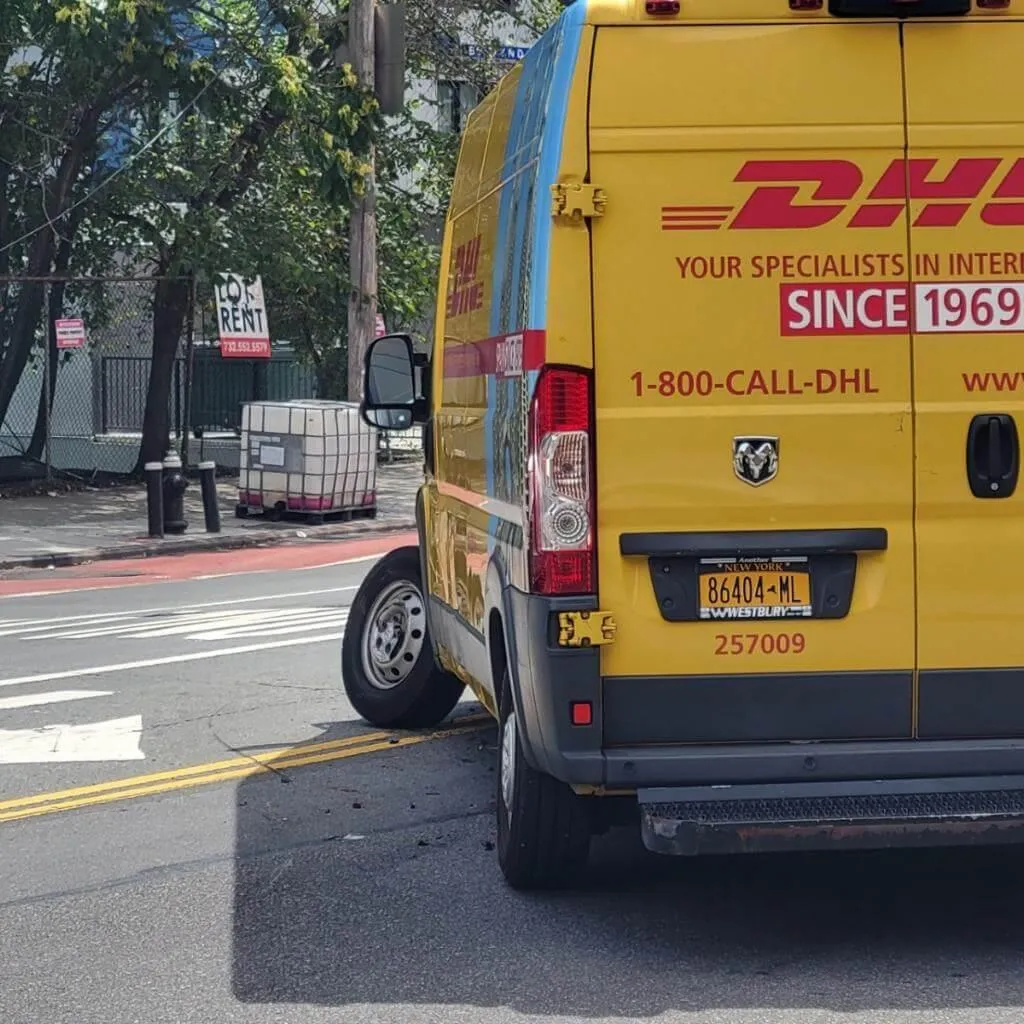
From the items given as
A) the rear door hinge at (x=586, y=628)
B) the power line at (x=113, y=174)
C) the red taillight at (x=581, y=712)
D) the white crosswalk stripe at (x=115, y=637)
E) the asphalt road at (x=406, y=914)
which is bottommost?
the asphalt road at (x=406, y=914)

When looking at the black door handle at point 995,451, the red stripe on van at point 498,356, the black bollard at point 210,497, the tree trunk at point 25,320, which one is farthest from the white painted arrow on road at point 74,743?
the tree trunk at point 25,320

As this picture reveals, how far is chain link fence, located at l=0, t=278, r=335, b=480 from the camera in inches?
1057

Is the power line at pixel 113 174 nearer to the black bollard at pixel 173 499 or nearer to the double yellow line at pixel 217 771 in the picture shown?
the black bollard at pixel 173 499

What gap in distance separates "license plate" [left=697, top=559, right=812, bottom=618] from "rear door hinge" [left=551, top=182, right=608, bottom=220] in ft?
3.46

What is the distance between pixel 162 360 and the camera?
2797cm

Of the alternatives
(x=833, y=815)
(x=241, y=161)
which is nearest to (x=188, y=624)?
(x=833, y=815)

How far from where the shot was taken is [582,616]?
549 cm

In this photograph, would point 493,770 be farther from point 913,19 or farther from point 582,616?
point 913,19

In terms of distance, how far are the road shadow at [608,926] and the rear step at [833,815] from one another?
1.16 feet

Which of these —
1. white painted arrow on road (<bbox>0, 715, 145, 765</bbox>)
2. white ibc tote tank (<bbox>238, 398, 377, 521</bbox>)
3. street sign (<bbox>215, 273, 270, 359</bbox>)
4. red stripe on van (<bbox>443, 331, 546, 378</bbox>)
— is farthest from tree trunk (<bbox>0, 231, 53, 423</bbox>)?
red stripe on van (<bbox>443, 331, 546, 378</bbox>)

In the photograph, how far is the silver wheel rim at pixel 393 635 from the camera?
9.17 m

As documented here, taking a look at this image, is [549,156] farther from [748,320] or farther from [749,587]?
[749,587]

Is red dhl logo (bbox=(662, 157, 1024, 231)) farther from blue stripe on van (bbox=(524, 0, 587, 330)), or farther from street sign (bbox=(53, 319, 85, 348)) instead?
street sign (bbox=(53, 319, 85, 348))

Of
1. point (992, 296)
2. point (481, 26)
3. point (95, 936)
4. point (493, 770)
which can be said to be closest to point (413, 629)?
point (493, 770)
